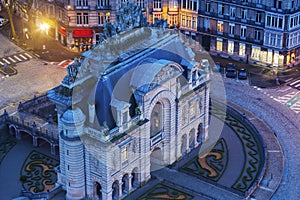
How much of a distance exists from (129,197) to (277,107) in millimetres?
44855

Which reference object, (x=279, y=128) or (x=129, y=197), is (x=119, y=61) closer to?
(x=129, y=197)

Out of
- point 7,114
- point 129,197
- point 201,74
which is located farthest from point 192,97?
point 7,114

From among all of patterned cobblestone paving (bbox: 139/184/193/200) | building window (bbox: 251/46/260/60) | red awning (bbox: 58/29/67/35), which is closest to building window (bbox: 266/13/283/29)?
building window (bbox: 251/46/260/60)

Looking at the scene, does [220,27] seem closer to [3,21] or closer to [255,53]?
[255,53]

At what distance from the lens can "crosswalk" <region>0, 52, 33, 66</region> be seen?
507 ft

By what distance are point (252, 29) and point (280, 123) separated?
3323 centimetres

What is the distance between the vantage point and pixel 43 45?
164 meters

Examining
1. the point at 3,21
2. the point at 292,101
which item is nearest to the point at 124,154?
the point at 292,101

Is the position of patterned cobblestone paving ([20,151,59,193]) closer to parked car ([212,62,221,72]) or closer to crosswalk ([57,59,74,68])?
crosswalk ([57,59,74,68])

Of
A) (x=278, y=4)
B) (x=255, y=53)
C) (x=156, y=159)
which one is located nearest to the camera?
(x=156, y=159)

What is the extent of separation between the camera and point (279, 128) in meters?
124

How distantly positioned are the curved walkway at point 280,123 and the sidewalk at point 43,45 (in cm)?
4171

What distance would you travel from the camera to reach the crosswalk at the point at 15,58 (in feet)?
507

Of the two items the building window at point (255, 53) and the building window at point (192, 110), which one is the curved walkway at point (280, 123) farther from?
the building window at point (192, 110)
